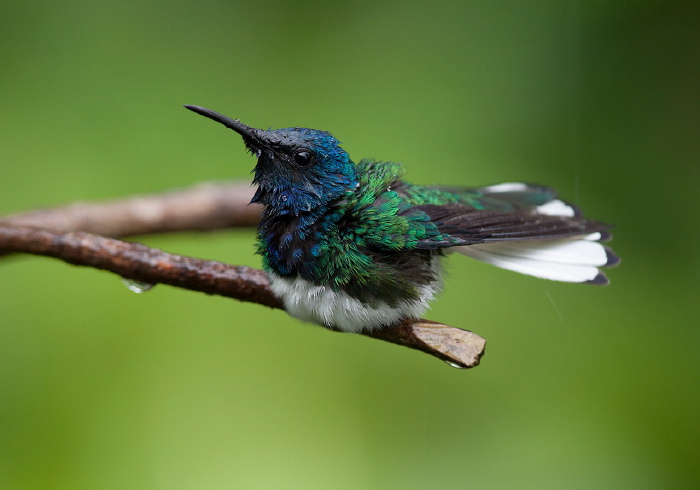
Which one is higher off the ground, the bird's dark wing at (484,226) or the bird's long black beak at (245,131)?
the bird's long black beak at (245,131)

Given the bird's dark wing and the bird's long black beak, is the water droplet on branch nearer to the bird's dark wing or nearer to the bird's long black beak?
the bird's long black beak

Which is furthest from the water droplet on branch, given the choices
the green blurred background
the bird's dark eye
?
the green blurred background

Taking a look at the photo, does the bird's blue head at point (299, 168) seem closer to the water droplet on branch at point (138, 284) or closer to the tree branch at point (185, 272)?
the tree branch at point (185, 272)

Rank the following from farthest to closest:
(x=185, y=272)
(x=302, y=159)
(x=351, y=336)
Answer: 1. (x=351, y=336)
2. (x=302, y=159)
3. (x=185, y=272)

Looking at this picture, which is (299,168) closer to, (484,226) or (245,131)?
(245,131)

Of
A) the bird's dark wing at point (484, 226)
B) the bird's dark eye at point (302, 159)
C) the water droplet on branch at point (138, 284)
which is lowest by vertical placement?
the water droplet on branch at point (138, 284)

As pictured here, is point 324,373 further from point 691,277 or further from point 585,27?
point 585,27

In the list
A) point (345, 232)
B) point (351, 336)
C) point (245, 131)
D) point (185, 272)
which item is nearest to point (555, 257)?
point (345, 232)

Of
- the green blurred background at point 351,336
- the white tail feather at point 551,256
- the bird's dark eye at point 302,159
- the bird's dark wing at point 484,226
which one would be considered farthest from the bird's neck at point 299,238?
the green blurred background at point 351,336
